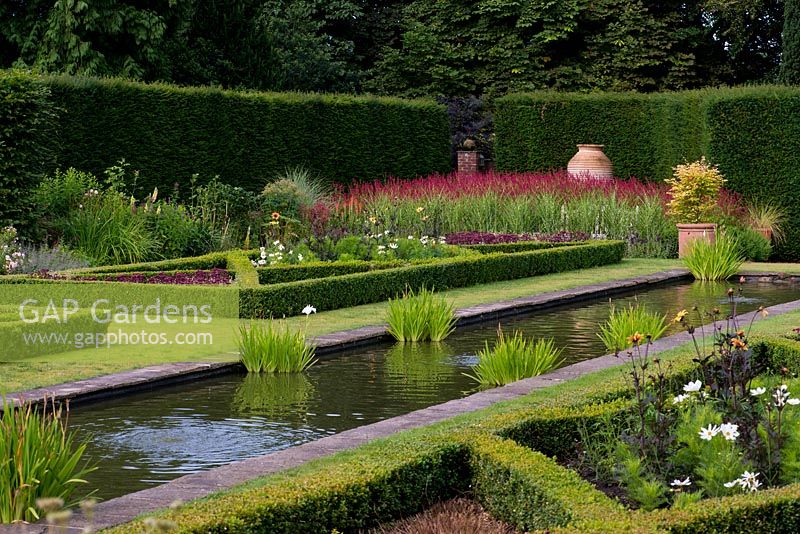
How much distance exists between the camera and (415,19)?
3139 centimetres

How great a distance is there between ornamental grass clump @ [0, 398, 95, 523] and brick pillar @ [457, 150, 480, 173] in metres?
23.6

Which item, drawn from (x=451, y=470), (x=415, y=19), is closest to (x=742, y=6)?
(x=415, y=19)

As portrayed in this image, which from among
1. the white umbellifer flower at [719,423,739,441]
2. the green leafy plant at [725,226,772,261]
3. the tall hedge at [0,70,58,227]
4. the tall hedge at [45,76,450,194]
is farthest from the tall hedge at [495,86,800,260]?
the white umbellifer flower at [719,423,739,441]

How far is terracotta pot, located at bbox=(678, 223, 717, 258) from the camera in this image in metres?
16.7

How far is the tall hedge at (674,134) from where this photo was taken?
19141mm

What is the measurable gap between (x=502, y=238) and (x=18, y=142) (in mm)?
6587

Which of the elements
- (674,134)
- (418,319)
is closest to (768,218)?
(674,134)

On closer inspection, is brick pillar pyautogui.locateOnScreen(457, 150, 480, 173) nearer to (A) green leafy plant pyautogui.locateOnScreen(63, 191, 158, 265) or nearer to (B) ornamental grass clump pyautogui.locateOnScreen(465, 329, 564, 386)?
(A) green leafy plant pyautogui.locateOnScreen(63, 191, 158, 265)

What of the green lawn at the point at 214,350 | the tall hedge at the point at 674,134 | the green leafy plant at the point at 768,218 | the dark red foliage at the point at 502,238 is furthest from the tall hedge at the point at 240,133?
the green leafy plant at the point at 768,218

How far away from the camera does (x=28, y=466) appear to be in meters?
4.39

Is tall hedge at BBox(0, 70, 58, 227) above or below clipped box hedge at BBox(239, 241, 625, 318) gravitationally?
above

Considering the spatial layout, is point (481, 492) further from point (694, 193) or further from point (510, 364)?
point (694, 193)

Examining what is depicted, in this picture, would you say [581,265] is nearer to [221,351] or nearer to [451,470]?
[221,351]

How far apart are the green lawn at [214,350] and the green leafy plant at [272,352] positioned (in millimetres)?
258
